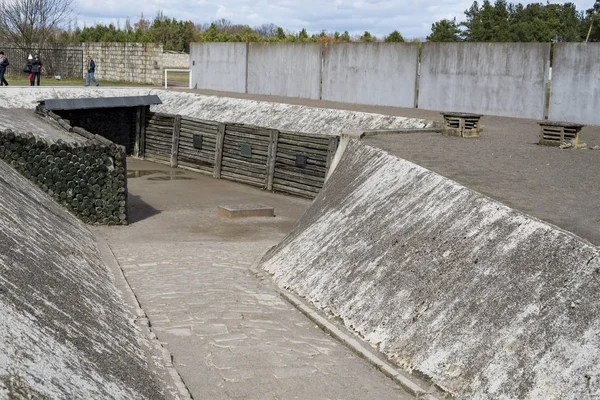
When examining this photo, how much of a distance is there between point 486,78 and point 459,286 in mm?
16178

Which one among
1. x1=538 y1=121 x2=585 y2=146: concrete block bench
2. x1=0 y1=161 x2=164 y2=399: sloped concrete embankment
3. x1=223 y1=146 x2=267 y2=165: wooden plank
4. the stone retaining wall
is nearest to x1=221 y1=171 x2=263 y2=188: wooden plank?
x1=223 y1=146 x2=267 y2=165: wooden plank

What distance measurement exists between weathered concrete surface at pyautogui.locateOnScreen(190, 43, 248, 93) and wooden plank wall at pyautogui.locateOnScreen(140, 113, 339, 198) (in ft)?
18.8

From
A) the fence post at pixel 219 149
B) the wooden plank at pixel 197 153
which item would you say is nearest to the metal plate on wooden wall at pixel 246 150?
the fence post at pixel 219 149

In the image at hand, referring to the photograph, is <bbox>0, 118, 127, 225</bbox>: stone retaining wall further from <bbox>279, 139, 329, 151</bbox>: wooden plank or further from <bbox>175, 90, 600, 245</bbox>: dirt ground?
<bbox>279, 139, 329, 151</bbox>: wooden plank

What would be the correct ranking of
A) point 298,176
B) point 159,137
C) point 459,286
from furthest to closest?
point 159,137 < point 298,176 < point 459,286

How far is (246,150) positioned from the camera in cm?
2381

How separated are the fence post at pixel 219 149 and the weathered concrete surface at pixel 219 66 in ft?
26.8

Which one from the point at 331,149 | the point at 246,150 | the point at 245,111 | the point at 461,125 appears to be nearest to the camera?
the point at 461,125

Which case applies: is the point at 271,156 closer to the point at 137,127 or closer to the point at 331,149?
the point at 331,149

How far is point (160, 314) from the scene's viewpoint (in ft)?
34.4

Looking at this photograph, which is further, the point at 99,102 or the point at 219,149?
the point at 99,102

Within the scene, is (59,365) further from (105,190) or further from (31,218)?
(105,190)

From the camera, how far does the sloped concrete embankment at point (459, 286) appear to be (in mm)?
6797

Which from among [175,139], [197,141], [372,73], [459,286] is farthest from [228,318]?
[372,73]
